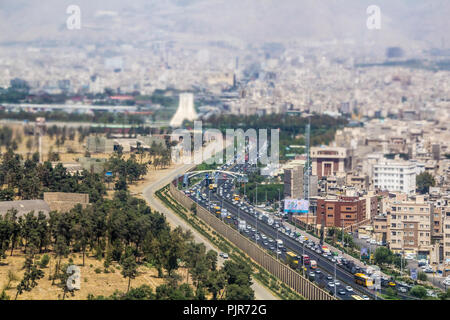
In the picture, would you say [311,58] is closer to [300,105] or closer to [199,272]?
[300,105]

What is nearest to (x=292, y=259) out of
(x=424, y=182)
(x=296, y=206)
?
(x=296, y=206)

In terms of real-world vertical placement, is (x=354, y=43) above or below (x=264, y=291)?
above

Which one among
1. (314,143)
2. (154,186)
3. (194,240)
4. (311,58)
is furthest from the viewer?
(311,58)

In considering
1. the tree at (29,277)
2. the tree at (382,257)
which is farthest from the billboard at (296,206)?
the tree at (29,277)

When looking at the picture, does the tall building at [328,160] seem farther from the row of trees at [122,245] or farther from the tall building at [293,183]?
the row of trees at [122,245]

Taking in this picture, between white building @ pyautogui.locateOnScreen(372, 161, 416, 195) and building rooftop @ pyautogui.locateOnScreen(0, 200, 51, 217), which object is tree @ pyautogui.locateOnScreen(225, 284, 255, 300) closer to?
building rooftop @ pyautogui.locateOnScreen(0, 200, 51, 217)
